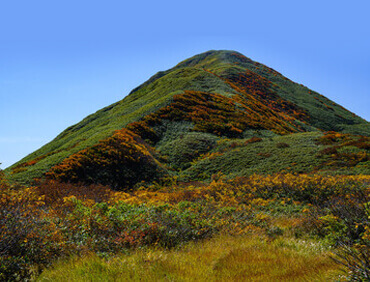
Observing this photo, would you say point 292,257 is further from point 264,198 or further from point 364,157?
point 364,157

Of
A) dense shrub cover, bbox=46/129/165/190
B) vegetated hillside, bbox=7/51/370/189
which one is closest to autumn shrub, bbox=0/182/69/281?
dense shrub cover, bbox=46/129/165/190

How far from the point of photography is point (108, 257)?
4844mm

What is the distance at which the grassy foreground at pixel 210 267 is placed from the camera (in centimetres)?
402

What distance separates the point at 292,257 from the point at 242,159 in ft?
75.2

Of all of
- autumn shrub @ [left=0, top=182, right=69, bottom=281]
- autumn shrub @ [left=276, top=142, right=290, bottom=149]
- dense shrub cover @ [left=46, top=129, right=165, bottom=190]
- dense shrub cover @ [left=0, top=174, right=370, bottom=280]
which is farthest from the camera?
autumn shrub @ [left=276, top=142, right=290, bottom=149]

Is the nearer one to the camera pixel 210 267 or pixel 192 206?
pixel 210 267

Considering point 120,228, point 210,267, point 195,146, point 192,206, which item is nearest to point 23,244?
point 120,228

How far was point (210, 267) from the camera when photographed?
14.8 feet

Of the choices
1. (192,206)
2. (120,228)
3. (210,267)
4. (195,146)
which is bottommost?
(210,267)

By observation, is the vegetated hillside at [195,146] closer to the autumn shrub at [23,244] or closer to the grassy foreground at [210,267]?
the grassy foreground at [210,267]

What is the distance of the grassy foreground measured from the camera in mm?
4016

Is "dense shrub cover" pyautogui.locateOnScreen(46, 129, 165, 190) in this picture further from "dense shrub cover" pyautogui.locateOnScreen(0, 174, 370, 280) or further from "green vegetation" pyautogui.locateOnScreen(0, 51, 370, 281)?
"dense shrub cover" pyautogui.locateOnScreen(0, 174, 370, 280)

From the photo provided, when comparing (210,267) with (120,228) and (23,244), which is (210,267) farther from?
(23,244)

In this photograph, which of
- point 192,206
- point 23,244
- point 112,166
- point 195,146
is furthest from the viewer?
point 195,146
